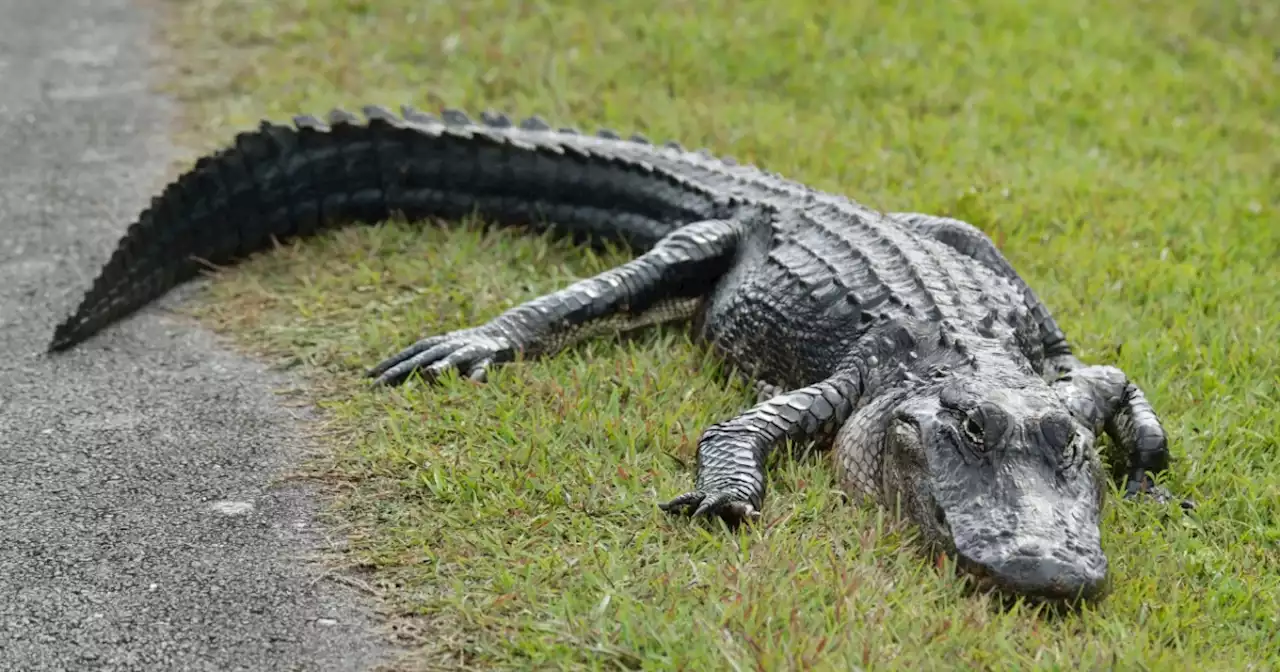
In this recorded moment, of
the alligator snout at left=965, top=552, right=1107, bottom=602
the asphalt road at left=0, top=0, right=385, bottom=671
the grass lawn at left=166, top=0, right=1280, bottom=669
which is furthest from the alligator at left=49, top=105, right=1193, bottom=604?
the asphalt road at left=0, top=0, right=385, bottom=671

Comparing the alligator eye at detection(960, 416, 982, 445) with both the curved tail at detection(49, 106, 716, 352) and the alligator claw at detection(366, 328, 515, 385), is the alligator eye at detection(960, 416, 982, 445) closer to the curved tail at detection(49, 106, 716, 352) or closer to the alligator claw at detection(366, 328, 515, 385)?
the alligator claw at detection(366, 328, 515, 385)

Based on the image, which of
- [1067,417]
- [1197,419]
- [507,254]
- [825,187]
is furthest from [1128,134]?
[1067,417]

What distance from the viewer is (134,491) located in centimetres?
391

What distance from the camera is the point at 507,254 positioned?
561cm

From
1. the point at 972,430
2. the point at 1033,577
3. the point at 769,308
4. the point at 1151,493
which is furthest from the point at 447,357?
the point at 1151,493

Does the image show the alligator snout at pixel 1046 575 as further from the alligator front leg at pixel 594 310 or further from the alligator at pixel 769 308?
the alligator front leg at pixel 594 310

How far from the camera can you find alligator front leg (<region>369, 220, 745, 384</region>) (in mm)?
4645

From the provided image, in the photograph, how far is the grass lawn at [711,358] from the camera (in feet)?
10.8

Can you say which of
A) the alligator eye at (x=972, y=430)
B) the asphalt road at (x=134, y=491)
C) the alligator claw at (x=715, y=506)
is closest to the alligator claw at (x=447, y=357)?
the asphalt road at (x=134, y=491)

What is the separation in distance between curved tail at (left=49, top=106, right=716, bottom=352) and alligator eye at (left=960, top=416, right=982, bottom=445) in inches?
75.6

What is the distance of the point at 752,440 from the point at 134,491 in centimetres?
182

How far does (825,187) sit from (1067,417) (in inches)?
115

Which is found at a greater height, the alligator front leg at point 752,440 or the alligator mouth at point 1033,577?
the alligator mouth at point 1033,577

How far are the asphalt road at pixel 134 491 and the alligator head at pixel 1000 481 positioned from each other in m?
1.48
